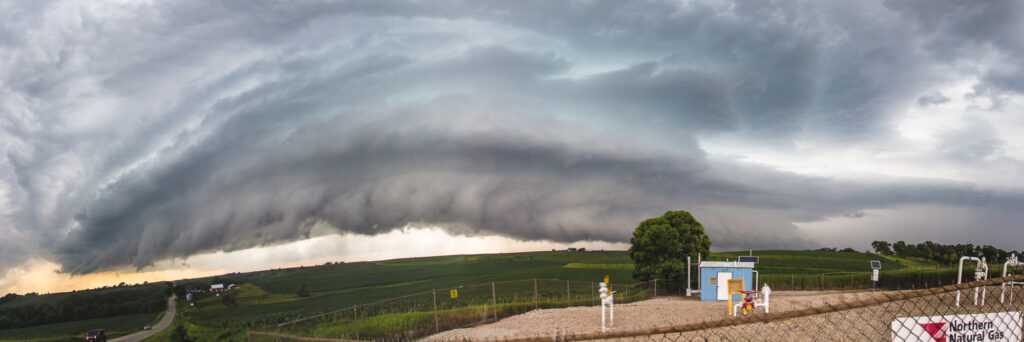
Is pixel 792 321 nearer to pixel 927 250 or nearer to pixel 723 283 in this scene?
pixel 723 283

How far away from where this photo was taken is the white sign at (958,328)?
4207 mm

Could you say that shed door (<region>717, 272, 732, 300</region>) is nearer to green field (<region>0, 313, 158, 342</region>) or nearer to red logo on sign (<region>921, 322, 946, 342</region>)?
red logo on sign (<region>921, 322, 946, 342</region>)

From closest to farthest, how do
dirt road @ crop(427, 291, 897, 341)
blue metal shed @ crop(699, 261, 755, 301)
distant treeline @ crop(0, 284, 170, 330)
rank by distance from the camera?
1. dirt road @ crop(427, 291, 897, 341)
2. blue metal shed @ crop(699, 261, 755, 301)
3. distant treeline @ crop(0, 284, 170, 330)

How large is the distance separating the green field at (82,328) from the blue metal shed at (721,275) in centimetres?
6790

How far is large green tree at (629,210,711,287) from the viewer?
42.1 meters

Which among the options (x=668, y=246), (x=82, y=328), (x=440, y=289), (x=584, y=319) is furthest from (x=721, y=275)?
(x=82, y=328)

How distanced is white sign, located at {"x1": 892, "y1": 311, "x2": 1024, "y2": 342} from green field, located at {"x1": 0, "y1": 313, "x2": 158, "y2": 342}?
3079 inches

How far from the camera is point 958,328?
14.3ft

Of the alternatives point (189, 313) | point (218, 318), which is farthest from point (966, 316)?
point (189, 313)

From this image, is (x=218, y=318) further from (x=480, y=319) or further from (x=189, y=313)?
(x=480, y=319)

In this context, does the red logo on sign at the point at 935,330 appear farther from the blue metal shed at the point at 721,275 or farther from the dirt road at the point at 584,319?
the blue metal shed at the point at 721,275

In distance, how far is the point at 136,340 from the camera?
6856 cm

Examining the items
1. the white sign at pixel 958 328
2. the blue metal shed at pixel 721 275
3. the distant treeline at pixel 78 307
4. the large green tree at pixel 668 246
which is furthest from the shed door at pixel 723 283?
the distant treeline at pixel 78 307

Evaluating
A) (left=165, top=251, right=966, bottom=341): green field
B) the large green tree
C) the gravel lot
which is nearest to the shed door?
the gravel lot
